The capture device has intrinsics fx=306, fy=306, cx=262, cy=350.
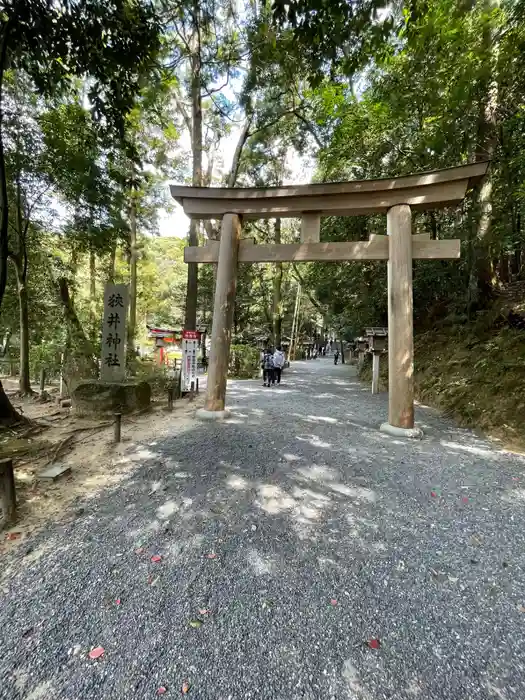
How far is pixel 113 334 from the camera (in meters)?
6.98

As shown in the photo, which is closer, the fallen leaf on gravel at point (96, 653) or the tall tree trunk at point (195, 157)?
the fallen leaf on gravel at point (96, 653)

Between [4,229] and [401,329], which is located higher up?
[4,229]

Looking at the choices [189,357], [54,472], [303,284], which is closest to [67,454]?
[54,472]

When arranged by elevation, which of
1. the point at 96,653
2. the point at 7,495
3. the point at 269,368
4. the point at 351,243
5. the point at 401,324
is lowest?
the point at 96,653

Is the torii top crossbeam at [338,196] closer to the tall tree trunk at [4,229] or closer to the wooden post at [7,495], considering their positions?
the tall tree trunk at [4,229]

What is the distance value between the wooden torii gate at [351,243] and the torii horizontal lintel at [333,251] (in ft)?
0.05

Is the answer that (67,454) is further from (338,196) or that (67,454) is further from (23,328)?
(23,328)

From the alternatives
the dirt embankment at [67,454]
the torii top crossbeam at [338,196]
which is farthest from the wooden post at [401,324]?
the dirt embankment at [67,454]

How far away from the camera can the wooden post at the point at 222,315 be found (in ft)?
18.8

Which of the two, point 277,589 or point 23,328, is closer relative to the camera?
point 277,589

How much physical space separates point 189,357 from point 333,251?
4834mm

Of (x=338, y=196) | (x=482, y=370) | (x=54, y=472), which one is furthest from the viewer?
(x=482, y=370)

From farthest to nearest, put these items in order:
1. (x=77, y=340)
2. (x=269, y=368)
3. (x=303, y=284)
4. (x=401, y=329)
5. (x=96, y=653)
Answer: (x=303, y=284), (x=269, y=368), (x=77, y=340), (x=401, y=329), (x=96, y=653)

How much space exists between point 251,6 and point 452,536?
35.8ft
